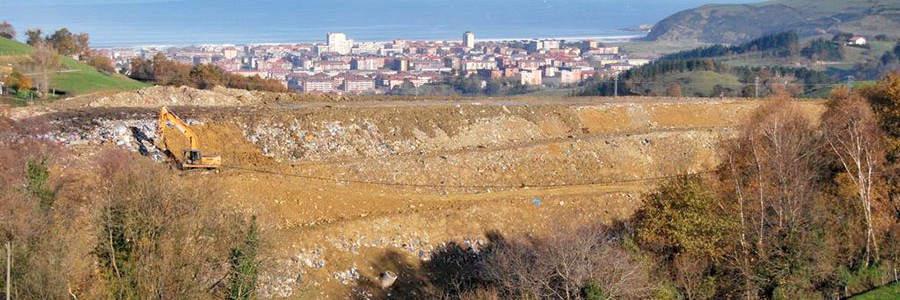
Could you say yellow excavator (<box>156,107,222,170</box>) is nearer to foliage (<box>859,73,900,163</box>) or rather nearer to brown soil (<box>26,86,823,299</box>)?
brown soil (<box>26,86,823,299</box>)

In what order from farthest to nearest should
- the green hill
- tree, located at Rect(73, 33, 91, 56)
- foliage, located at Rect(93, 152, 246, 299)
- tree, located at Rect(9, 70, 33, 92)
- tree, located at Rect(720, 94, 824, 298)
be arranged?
tree, located at Rect(73, 33, 91, 56)
the green hill
tree, located at Rect(9, 70, 33, 92)
tree, located at Rect(720, 94, 824, 298)
foliage, located at Rect(93, 152, 246, 299)

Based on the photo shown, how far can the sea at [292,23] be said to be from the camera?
125m

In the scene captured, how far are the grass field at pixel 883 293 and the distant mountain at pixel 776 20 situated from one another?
90301mm

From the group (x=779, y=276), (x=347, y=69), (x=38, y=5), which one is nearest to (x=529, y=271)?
(x=779, y=276)

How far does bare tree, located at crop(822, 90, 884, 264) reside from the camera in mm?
20734

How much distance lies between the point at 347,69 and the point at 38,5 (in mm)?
124757

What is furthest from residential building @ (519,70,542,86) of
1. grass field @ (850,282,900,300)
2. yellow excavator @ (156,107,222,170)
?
grass field @ (850,282,900,300)

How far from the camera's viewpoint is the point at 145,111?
27594 millimetres

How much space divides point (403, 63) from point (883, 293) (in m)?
57.4

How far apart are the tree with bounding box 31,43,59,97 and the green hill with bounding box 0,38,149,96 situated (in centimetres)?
39

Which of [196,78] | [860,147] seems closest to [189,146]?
[860,147]

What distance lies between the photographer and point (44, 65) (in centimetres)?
3444

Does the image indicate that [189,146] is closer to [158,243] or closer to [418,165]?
[418,165]

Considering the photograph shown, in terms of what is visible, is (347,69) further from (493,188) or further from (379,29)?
(379,29)
